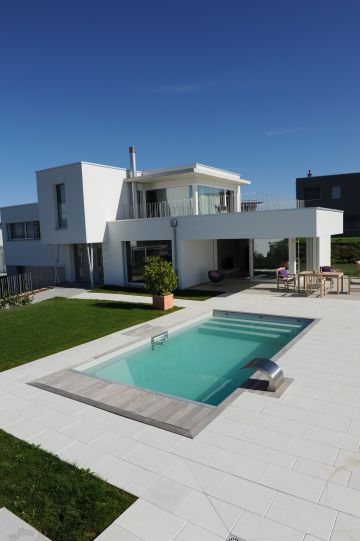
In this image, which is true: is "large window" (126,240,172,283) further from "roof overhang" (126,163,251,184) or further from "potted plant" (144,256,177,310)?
"potted plant" (144,256,177,310)

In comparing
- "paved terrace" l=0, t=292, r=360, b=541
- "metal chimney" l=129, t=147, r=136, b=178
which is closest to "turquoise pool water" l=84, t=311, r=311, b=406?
"paved terrace" l=0, t=292, r=360, b=541

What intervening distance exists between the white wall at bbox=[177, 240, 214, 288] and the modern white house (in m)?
0.05

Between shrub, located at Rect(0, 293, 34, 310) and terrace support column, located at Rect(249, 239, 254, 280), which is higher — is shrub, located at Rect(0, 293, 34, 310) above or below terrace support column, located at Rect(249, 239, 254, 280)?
below

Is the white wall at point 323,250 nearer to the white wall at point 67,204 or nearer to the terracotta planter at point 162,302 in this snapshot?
the terracotta planter at point 162,302

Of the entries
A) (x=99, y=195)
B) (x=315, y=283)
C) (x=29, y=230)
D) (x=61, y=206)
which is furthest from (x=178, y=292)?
(x=29, y=230)

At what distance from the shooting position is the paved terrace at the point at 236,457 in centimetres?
365

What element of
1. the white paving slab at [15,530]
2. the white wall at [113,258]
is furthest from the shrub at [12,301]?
the white paving slab at [15,530]

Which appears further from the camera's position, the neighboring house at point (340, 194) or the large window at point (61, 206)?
the neighboring house at point (340, 194)

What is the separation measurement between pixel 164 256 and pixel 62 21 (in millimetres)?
10672

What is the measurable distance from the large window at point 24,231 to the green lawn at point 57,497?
2223 cm

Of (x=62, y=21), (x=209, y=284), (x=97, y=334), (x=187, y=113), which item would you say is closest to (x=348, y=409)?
(x=97, y=334)

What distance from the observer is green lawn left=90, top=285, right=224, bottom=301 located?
16.7 metres

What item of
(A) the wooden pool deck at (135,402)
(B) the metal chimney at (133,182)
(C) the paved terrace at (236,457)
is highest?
(B) the metal chimney at (133,182)

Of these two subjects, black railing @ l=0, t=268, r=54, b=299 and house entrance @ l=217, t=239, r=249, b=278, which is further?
black railing @ l=0, t=268, r=54, b=299
